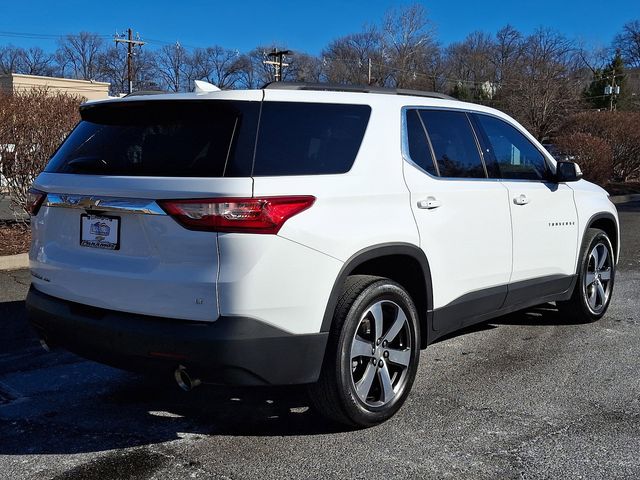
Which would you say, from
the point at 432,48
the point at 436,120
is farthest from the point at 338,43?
the point at 436,120

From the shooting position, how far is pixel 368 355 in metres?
3.71

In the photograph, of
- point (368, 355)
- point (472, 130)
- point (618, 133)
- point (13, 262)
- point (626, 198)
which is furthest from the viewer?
point (618, 133)

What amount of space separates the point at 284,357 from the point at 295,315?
0.21 meters

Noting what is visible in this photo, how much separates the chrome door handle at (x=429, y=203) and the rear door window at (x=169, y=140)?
117 centimetres

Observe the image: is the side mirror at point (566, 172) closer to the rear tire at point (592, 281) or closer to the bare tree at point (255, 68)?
the rear tire at point (592, 281)

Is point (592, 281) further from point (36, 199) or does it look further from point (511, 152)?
point (36, 199)

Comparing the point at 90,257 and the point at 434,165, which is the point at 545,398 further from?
the point at 90,257

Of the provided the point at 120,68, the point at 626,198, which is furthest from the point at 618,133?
the point at 120,68

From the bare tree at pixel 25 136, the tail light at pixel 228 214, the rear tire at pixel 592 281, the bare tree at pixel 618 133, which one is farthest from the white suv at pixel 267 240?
the bare tree at pixel 618 133

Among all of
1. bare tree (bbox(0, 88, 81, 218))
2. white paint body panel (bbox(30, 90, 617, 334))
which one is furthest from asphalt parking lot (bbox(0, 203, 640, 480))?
bare tree (bbox(0, 88, 81, 218))

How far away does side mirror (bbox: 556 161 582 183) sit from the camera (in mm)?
5320

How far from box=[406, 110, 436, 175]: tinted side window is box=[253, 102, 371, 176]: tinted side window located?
0.35 metres

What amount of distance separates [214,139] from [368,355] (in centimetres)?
Result: 143

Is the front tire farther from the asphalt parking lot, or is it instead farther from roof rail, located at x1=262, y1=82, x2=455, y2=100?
roof rail, located at x1=262, y1=82, x2=455, y2=100
